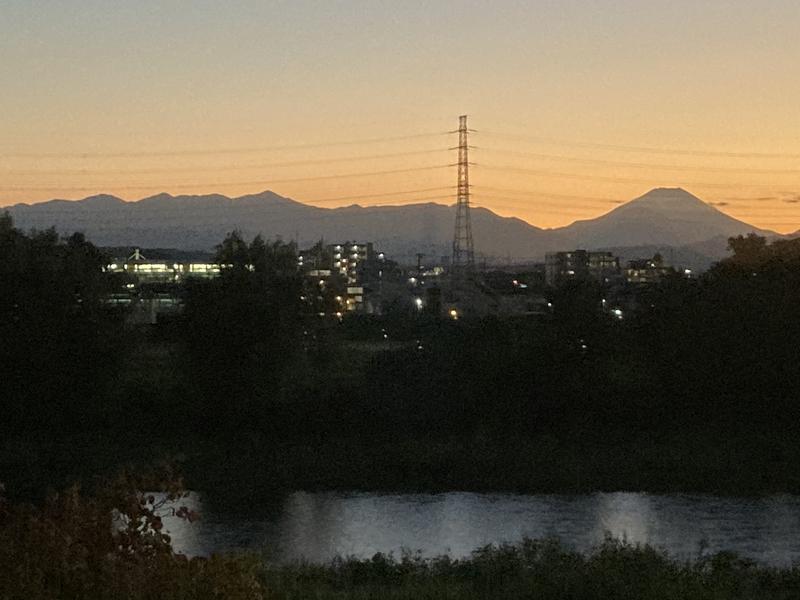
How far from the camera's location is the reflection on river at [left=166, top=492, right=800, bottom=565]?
14375mm

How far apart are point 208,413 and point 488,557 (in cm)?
1399

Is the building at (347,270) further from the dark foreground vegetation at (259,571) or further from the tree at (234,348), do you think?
the dark foreground vegetation at (259,571)

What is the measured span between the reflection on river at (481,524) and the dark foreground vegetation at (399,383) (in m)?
2.41

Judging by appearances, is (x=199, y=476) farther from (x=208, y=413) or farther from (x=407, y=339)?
(x=407, y=339)

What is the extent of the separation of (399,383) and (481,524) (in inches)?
263

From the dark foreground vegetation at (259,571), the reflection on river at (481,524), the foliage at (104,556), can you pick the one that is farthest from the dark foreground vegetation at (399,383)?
the foliage at (104,556)

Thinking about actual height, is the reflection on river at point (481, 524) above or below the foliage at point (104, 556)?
below

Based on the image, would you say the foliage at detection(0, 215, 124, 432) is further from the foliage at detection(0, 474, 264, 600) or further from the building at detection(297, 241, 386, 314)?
the foliage at detection(0, 474, 264, 600)

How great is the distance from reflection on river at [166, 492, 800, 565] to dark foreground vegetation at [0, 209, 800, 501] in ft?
7.90

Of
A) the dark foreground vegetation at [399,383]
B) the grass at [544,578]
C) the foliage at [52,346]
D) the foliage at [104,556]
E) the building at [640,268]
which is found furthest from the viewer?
the building at [640,268]

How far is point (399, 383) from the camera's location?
75.0ft

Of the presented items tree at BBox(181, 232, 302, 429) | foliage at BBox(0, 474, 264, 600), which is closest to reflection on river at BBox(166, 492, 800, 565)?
tree at BBox(181, 232, 302, 429)

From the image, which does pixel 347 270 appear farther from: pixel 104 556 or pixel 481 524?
pixel 104 556

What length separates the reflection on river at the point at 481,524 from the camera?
14375mm
